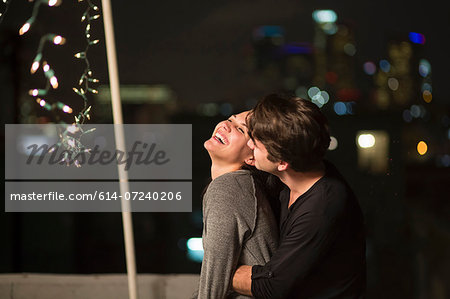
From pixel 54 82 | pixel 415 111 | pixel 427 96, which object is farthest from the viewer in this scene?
pixel 415 111

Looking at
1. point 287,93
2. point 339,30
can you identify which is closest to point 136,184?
point 287,93

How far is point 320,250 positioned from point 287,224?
134mm

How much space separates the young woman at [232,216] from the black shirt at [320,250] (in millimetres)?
65

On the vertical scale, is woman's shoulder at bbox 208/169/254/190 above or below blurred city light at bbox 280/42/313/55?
below

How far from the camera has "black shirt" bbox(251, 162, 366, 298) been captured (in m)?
1.43

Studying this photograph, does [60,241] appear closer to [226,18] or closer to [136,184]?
[226,18]

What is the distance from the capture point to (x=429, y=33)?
68.1ft

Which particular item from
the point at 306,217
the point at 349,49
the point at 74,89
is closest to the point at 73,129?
the point at 74,89

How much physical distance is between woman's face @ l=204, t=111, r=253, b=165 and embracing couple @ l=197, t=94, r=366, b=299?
74 mm

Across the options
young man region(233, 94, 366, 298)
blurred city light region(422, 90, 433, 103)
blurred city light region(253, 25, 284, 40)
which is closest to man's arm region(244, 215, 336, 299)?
young man region(233, 94, 366, 298)

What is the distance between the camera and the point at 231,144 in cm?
168
